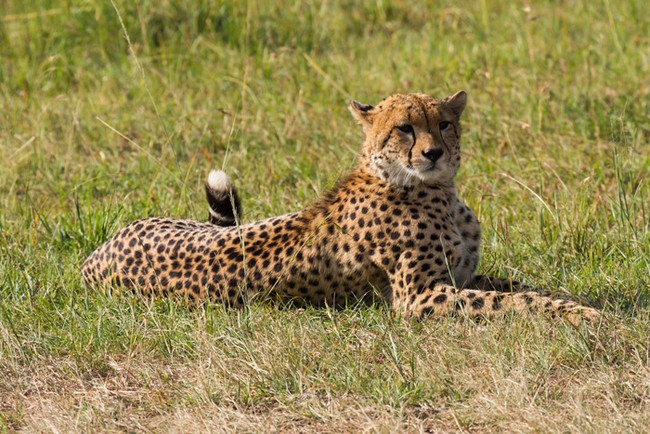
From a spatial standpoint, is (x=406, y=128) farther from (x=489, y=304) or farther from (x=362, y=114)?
(x=489, y=304)

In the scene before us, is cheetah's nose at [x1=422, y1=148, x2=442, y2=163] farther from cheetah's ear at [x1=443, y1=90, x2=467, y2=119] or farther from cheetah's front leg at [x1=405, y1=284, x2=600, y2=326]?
cheetah's front leg at [x1=405, y1=284, x2=600, y2=326]

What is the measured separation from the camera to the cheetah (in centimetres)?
412

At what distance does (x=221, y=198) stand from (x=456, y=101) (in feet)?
3.35

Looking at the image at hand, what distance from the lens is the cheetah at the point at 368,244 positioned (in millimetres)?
4121

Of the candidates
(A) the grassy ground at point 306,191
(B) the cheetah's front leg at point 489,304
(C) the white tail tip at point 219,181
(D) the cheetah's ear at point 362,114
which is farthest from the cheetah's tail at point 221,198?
(B) the cheetah's front leg at point 489,304

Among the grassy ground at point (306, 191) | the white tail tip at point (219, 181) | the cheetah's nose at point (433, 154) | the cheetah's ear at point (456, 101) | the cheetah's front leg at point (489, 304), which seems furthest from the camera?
the white tail tip at point (219, 181)

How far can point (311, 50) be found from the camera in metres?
7.22

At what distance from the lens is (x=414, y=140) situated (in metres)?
4.11

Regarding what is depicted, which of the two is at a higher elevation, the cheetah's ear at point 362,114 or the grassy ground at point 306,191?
the cheetah's ear at point 362,114

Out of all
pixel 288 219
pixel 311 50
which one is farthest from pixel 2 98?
pixel 288 219

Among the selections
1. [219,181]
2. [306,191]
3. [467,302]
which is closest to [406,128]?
[467,302]

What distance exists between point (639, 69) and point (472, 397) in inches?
138

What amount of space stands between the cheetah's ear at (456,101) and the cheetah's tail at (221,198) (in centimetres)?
88

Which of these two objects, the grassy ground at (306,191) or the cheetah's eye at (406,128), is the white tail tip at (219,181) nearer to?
the grassy ground at (306,191)
